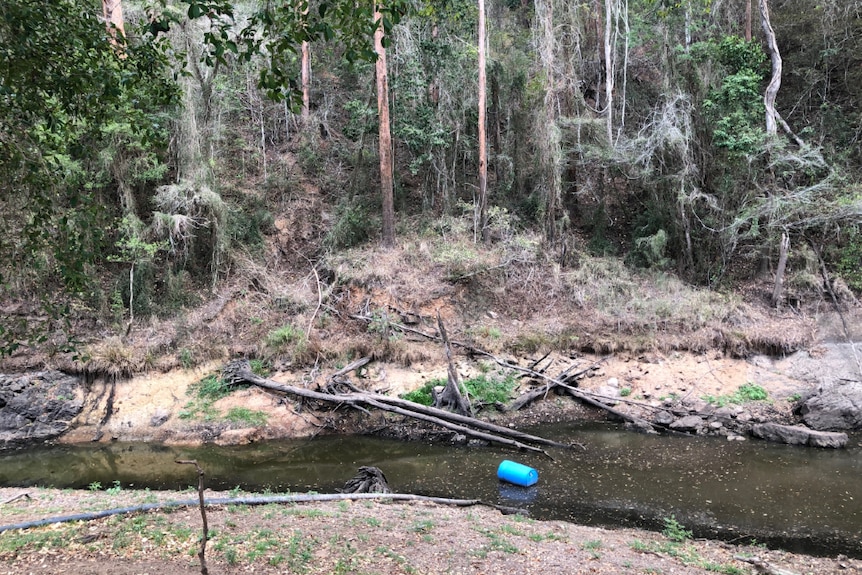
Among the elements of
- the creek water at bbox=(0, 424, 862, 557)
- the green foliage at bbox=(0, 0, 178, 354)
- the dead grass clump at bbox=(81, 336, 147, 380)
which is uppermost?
the green foliage at bbox=(0, 0, 178, 354)

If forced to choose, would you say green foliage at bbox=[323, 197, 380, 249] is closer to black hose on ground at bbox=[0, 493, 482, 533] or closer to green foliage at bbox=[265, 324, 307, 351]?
green foliage at bbox=[265, 324, 307, 351]

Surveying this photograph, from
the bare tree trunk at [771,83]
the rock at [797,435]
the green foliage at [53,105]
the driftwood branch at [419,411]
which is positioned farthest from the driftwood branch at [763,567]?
the bare tree trunk at [771,83]

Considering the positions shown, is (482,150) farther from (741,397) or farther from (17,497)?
(17,497)

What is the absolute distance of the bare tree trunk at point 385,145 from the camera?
16.3 m

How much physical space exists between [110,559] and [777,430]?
464 inches

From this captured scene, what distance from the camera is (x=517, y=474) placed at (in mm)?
9164

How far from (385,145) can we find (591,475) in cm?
1175

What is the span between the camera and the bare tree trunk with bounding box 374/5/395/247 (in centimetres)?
1631

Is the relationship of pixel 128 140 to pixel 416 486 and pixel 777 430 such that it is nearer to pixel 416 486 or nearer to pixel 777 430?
pixel 416 486

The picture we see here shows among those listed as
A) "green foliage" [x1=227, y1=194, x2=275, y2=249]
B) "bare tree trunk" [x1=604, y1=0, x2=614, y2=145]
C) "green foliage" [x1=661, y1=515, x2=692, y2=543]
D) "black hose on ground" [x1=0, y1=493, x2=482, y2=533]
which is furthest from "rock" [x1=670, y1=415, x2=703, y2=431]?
"green foliage" [x1=227, y1=194, x2=275, y2=249]

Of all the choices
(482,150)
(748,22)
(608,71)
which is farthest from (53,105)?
(748,22)

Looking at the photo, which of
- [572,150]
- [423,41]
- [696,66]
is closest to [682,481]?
Answer: [572,150]

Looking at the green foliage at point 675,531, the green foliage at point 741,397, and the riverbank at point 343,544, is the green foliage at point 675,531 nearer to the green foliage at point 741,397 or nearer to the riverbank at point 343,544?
the riverbank at point 343,544

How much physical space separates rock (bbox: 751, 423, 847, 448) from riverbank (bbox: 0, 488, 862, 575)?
Result: 4.42 metres
